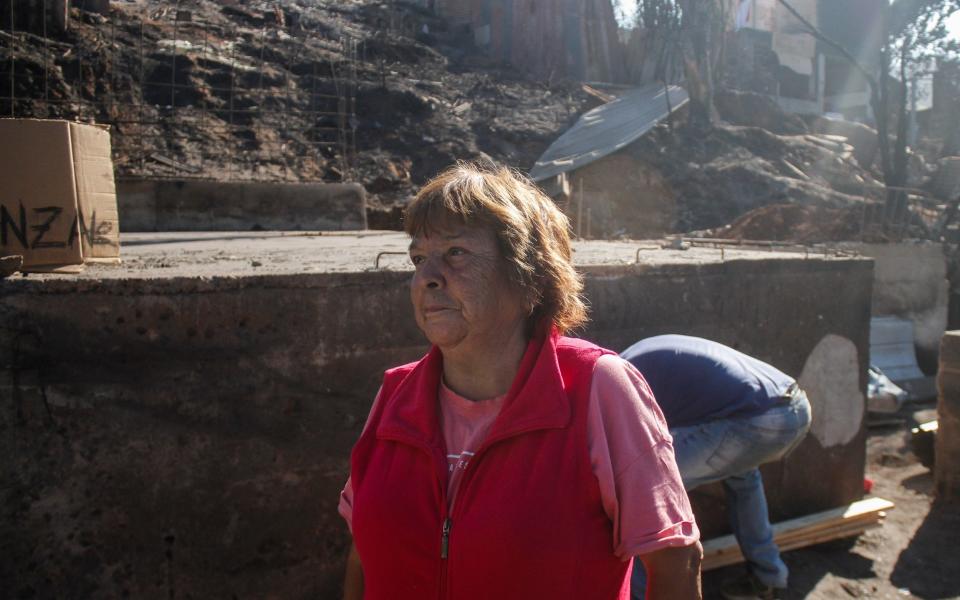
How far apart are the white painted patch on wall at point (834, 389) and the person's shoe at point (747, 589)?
1224mm

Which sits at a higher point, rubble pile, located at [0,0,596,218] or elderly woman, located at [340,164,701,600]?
rubble pile, located at [0,0,596,218]

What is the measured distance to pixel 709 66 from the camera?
67.3 ft

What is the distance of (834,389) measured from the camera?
4.80 meters

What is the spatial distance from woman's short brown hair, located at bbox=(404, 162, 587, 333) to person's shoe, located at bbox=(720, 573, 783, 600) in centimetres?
245

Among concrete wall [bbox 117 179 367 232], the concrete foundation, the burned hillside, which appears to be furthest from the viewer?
the burned hillside

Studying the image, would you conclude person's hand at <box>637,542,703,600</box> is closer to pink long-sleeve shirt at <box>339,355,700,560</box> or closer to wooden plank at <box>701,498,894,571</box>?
pink long-sleeve shirt at <box>339,355,700,560</box>

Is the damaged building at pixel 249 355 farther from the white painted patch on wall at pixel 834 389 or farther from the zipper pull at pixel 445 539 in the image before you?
the zipper pull at pixel 445 539

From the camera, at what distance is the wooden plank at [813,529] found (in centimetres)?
412

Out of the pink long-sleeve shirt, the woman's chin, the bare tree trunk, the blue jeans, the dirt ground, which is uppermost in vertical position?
the bare tree trunk

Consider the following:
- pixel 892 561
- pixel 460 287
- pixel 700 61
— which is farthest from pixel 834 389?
pixel 700 61

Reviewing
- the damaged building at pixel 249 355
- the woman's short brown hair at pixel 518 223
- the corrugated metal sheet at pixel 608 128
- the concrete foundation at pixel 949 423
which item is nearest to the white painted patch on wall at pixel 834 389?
the damaged building at pixel 249 355

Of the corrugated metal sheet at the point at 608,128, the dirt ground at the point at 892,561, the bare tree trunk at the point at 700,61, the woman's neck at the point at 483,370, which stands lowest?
the dirt ground at the point at 892,561

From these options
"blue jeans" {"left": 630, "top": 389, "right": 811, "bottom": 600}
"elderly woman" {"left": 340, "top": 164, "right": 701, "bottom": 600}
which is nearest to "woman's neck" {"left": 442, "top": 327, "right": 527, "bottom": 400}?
"elderly woman" {"left": 340, "top": 164, "right": 701, "bottom": 600}

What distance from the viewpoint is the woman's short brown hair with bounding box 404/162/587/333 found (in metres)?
1.80
